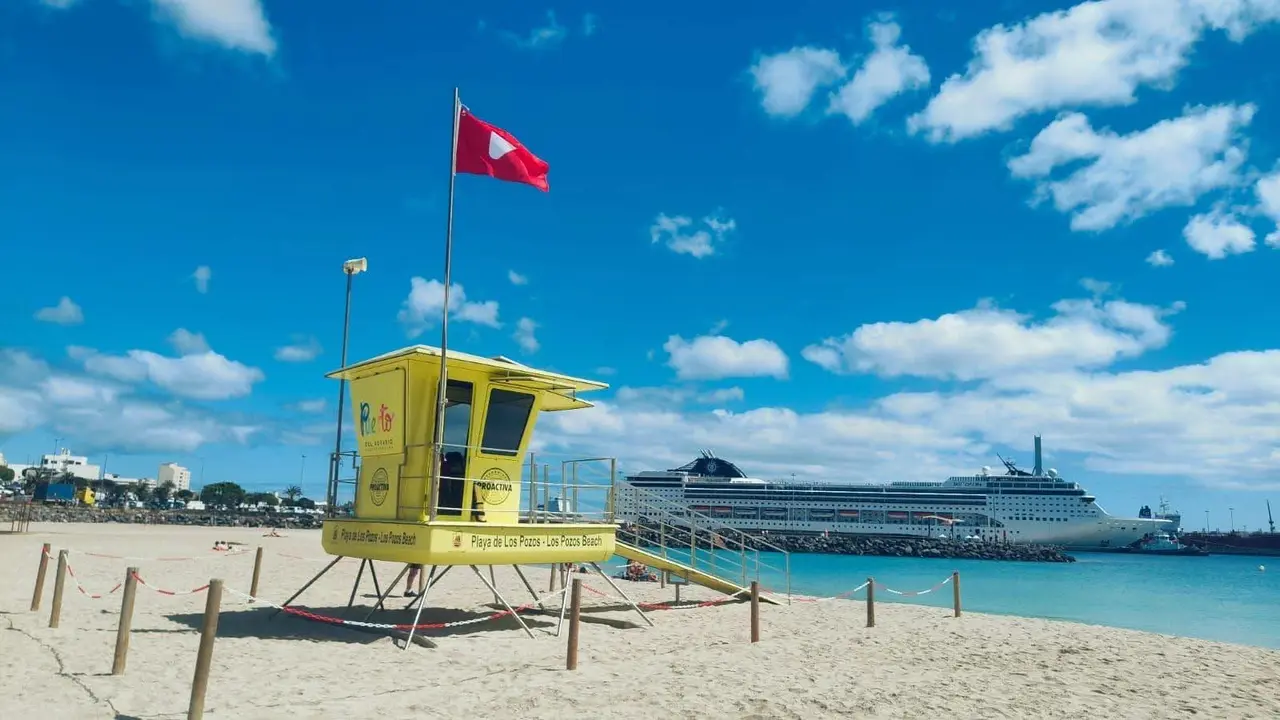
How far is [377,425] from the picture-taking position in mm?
12195

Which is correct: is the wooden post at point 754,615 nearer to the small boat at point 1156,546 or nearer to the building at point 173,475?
the small boat at point 1156,546

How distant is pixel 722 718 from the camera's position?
7527 mm

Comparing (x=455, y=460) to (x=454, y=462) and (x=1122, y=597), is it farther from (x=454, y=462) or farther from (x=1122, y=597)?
(x=1122, y=597)

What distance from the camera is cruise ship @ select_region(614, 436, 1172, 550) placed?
296ft

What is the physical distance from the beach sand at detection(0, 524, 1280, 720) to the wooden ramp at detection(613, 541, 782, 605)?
638 mm

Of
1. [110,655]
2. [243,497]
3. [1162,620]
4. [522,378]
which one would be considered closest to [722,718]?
[522,378]

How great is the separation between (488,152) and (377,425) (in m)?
4.38

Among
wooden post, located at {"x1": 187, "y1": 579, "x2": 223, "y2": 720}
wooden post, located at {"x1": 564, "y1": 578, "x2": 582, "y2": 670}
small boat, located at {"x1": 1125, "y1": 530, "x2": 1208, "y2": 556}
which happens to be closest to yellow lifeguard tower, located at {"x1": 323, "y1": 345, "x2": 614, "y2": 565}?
wooden post, located at {"x1": 564, "y1": 578, "x2": 582, "y2": 670}

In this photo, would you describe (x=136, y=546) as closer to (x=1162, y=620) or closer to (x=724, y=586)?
(x=724, y=586)

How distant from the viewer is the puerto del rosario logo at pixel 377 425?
11.9m

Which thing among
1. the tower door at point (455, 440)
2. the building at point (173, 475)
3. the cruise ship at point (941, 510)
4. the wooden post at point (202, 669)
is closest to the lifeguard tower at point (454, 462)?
→ the tower door at point (455, 440)

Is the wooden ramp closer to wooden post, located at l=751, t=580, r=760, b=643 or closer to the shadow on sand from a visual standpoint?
the shadow on sand

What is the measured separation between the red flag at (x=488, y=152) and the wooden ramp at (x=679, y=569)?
624cm

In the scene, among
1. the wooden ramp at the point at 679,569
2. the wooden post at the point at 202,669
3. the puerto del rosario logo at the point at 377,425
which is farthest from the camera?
the wooden ramp at the point at 679,569
